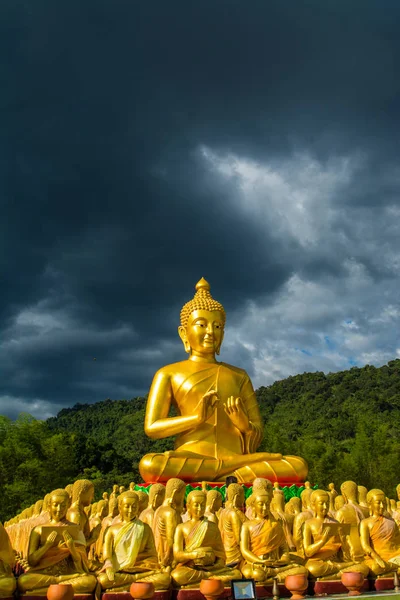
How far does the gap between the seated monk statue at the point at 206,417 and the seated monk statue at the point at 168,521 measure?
11.2 feet

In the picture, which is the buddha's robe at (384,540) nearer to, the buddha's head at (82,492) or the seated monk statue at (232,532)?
the seated monk statue at (232,532)

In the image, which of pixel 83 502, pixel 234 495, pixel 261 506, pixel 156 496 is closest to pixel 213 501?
pixel 234 495

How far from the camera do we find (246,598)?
19.8 feet

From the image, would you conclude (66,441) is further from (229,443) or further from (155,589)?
(155,589)

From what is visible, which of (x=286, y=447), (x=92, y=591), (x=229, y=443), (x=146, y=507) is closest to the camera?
(x=92, y=591)

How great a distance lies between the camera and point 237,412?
12461 mm

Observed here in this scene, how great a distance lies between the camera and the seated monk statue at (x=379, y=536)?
25.2 feet

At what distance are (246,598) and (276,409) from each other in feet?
116

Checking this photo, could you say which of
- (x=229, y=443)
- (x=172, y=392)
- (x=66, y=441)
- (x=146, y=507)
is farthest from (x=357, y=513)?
(x=66, y=441)

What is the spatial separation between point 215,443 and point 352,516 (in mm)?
4806

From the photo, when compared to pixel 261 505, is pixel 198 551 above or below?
below

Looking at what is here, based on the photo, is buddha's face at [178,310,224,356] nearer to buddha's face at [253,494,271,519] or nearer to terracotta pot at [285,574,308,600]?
buddha's face at [253,494,271,519]

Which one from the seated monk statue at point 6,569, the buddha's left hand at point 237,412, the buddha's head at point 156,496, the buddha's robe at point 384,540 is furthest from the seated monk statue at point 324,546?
the buddha's left hand at point 237,412

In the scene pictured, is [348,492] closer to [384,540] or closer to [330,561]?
[384,540]
